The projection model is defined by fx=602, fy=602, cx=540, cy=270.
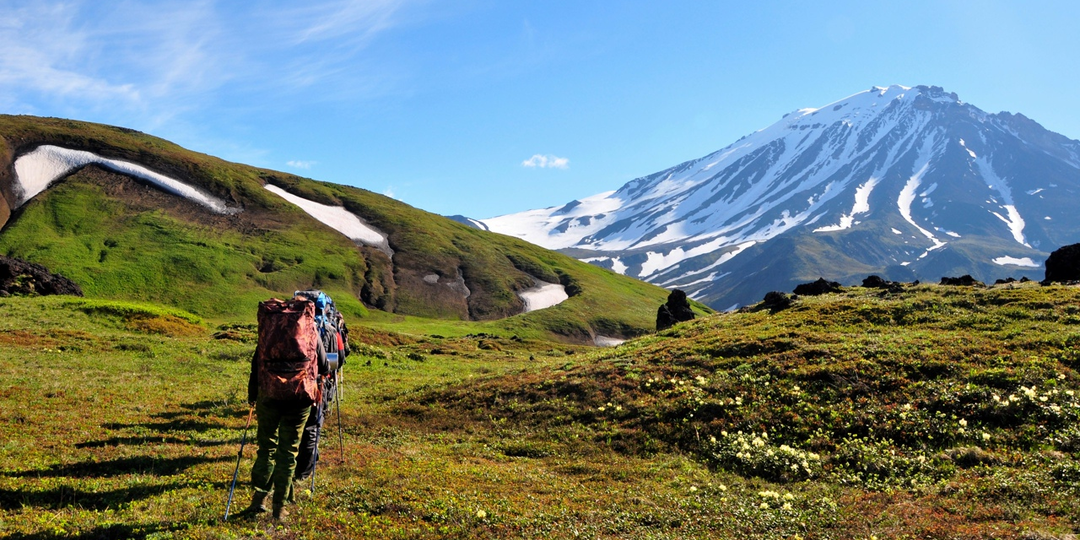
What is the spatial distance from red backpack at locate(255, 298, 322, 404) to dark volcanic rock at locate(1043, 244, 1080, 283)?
5321 centimetres

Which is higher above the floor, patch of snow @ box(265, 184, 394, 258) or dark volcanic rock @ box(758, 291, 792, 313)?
patch of snow @ box(265, 184, 394, 258)

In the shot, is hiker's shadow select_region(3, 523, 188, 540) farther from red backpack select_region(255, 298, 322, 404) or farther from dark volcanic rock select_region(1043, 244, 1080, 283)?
dark volcanic rock select_region(1043, 244, 1080, 283)

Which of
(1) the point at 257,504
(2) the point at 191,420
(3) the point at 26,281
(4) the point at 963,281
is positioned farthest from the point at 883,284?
(3) the point at 26,281

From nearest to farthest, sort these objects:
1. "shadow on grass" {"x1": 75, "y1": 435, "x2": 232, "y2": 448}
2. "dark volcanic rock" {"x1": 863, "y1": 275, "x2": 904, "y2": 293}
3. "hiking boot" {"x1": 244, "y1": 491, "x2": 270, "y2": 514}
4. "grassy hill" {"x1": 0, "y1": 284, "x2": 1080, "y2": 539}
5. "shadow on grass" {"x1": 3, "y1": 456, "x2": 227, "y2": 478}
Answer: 1. "hiking boot" {"x1": 244, "y1": 491, "x2": 270, "y2": 514}
2. "grassy hill" {"x1": 0, "y1": 284, "x2": 1080, "y2": 539}
3. "shadow on grass" {"x1": 3, "y1": 456, "x2": 227, "y2": 478}
4. "shadow on grass" {"x1": 75, "y1": 435, "x2": 232, "y2": 448}
5. "dark volcanic rock" {"x1": 863, "y1": 275, "x2": 904, "y2": 293}

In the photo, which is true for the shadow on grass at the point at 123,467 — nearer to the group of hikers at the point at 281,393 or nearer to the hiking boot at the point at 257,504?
the group of hikers at the point at 281,393

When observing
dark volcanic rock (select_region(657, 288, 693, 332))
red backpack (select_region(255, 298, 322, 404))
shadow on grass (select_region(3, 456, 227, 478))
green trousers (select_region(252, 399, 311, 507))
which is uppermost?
dark volcanic rock (select_region(657, 288, 693, 332))

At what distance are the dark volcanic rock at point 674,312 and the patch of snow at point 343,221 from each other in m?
81.6

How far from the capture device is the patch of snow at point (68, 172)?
118m

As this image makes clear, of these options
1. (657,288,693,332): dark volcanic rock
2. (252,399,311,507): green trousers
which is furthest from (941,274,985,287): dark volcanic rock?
(252,399,311,507): green trousers

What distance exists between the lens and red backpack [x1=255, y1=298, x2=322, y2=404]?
10867mm

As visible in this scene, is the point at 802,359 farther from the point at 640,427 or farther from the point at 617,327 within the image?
the point at 617,327

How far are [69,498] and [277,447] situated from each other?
12.5ft

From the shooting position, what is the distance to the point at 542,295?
451 feet

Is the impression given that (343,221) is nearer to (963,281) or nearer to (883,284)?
(883,284)
